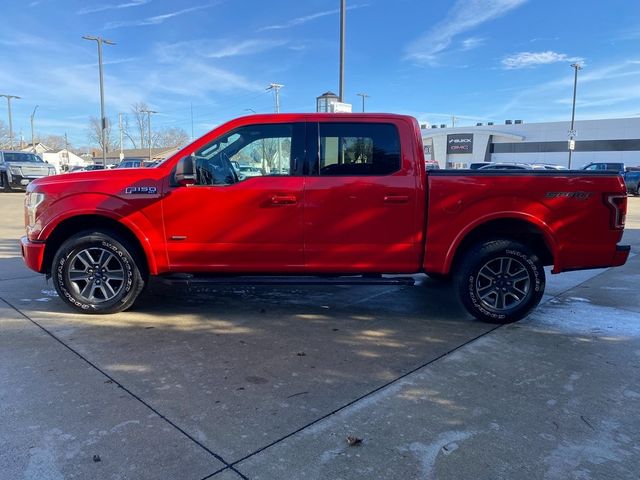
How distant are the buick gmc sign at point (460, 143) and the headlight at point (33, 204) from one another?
67960 millimetres

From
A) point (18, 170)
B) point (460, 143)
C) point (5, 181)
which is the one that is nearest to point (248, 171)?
point (18, 170)

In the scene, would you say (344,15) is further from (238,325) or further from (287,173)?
(238,325)

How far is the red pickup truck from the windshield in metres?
Answer: 21.3

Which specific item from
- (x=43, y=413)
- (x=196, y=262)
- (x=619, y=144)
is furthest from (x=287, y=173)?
(x=619, y=144)

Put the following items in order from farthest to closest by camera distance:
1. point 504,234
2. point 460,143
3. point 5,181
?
point 460,143, point 5,181, point 504,234

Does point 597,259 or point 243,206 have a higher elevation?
point 243,206

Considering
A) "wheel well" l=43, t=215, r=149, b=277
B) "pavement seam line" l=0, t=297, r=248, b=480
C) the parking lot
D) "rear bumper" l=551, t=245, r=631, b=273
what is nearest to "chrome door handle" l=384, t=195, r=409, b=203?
the parking lot

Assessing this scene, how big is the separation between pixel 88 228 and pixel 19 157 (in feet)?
72.2

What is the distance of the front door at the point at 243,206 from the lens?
4.74m

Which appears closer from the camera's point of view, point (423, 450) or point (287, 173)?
point (423, 450)

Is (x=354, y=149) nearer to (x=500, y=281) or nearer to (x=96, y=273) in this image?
(x=500, y=281)

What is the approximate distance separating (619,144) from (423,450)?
62.6 metres

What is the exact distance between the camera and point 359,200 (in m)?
4.73

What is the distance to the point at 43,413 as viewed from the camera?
302cm
